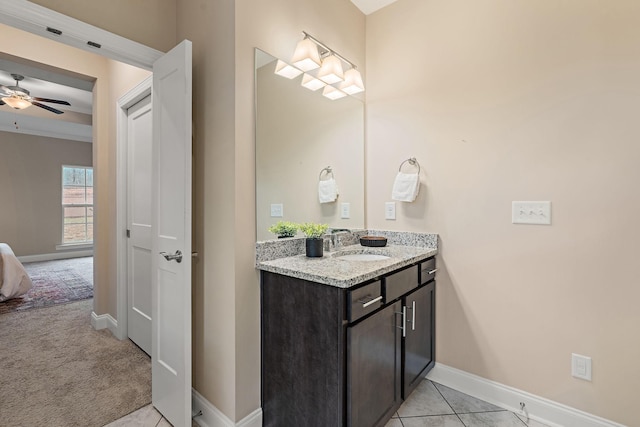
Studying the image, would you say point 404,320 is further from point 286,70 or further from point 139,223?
point 139,223

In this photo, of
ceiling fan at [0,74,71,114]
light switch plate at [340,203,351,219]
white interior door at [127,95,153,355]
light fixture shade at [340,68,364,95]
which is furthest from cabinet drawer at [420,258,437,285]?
ceiling fan at [0,74,71,114]

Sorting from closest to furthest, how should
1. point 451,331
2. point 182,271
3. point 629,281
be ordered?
1. point 629,281
2. point 182,271
3. point 451,331

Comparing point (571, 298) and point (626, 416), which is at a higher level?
point (571, 298)

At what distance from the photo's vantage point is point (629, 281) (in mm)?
1516

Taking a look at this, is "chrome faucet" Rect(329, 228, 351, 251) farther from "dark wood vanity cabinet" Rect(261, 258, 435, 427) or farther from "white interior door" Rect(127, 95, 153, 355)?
"white interior door" Rect(127, 95, 153, 355)

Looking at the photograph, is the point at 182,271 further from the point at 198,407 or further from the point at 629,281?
the point at 629,281

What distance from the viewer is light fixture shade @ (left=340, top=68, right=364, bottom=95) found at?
7.39ft

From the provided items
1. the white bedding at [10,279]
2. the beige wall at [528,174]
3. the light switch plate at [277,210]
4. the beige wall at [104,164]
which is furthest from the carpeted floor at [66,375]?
the beige wall at [528,174]

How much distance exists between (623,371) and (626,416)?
0.22m

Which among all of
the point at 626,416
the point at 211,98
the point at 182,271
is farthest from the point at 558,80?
the point at 182,271

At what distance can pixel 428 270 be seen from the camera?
2.02 meters

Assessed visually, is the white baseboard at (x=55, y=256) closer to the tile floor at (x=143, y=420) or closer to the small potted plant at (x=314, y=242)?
the tile floor at (x=143, y=420)

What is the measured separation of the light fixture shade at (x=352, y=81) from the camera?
88.7 inches

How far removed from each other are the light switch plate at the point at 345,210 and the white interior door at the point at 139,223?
60.0 inches
